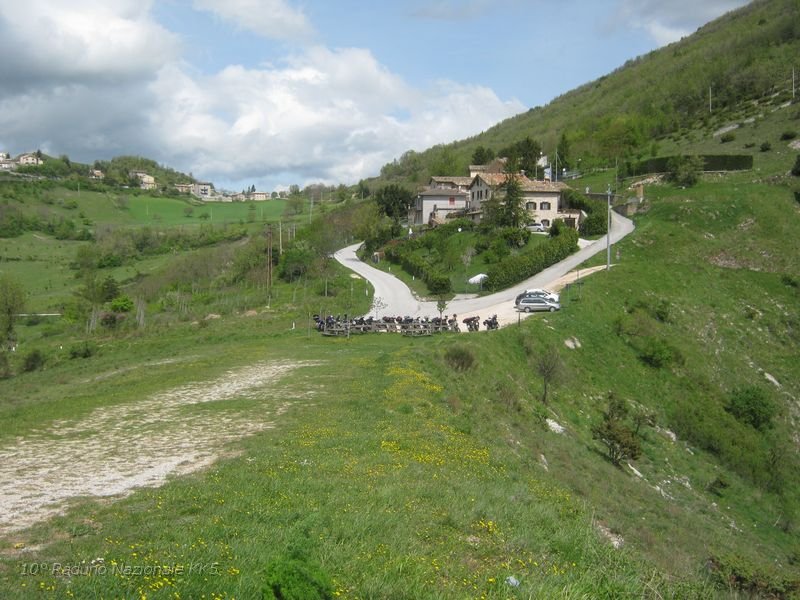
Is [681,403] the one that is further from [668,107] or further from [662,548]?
[668,107]

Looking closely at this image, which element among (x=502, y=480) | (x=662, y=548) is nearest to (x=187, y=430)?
(x=502, y=480)

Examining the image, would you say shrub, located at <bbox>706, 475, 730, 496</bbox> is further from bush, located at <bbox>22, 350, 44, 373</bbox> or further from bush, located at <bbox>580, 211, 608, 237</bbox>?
bush, located at <bbox>580, 211, 608, 237</bbox>

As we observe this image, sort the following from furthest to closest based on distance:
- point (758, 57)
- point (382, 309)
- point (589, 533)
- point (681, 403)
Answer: point (758, 57) → point (382, 309) → point (681, 403) → point (589, 533)

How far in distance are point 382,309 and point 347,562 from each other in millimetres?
39395

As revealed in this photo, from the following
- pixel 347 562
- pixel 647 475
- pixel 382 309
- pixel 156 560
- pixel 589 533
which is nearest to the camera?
pixel 156 560

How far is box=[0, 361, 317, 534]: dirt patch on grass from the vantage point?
10.2 metres

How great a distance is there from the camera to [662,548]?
12.6m

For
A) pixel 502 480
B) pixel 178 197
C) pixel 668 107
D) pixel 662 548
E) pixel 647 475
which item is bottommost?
pixel 647 475

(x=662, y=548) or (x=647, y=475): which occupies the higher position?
(x=662, y=548)

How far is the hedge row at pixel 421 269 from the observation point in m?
50.7

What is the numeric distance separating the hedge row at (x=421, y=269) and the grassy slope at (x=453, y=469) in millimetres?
12590

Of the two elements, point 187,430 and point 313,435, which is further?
point 187,430

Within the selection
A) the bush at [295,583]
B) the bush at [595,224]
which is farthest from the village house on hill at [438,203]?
the bush at [295,583]

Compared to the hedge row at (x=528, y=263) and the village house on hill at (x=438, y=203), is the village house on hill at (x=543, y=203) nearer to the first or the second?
the hedge row at (x=528, y=263)
